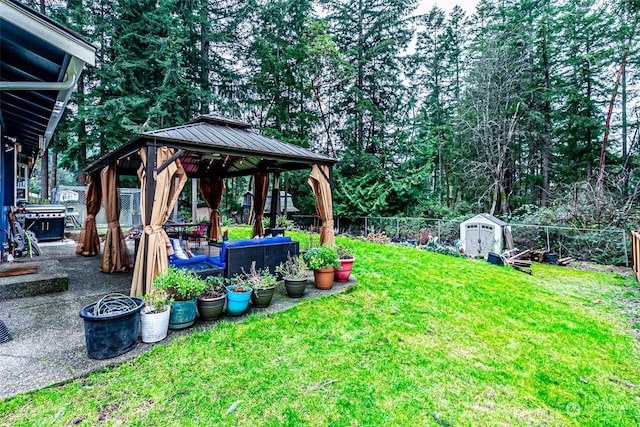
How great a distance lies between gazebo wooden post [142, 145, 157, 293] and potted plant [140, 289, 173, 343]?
34.7 inches

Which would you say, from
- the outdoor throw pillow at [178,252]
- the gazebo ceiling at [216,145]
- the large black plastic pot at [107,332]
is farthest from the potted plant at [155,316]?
the gazebo ceiling at [216,145]

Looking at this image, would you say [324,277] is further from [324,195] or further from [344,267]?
[324,195]

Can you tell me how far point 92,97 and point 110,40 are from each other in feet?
9.54

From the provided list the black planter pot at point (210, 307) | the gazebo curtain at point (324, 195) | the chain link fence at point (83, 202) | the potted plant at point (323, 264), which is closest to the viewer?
the black planter pot at point (210, 307)

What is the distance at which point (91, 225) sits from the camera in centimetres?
690

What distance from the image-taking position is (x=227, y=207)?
60.0 feet

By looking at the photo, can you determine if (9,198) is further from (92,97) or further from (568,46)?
(568,46)

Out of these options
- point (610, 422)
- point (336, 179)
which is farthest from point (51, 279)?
point (336, 179)

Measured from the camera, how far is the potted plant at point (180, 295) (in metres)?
3.27

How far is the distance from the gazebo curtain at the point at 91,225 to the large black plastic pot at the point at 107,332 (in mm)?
5237

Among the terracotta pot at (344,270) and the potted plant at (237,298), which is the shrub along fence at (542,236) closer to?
the terracotta pot at (344,270)

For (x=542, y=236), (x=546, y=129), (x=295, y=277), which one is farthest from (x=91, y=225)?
(x=546, y=129)

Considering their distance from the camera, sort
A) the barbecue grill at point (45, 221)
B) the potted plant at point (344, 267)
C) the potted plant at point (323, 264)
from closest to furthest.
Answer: the potted plant at point (323, 264), the potted plant at point (344, 267), the barbecue grill at point (45, 221)

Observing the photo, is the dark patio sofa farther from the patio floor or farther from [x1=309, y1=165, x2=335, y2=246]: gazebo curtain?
[x1=309, y1=165, x2=335, y2=246]: gazebo curtain
